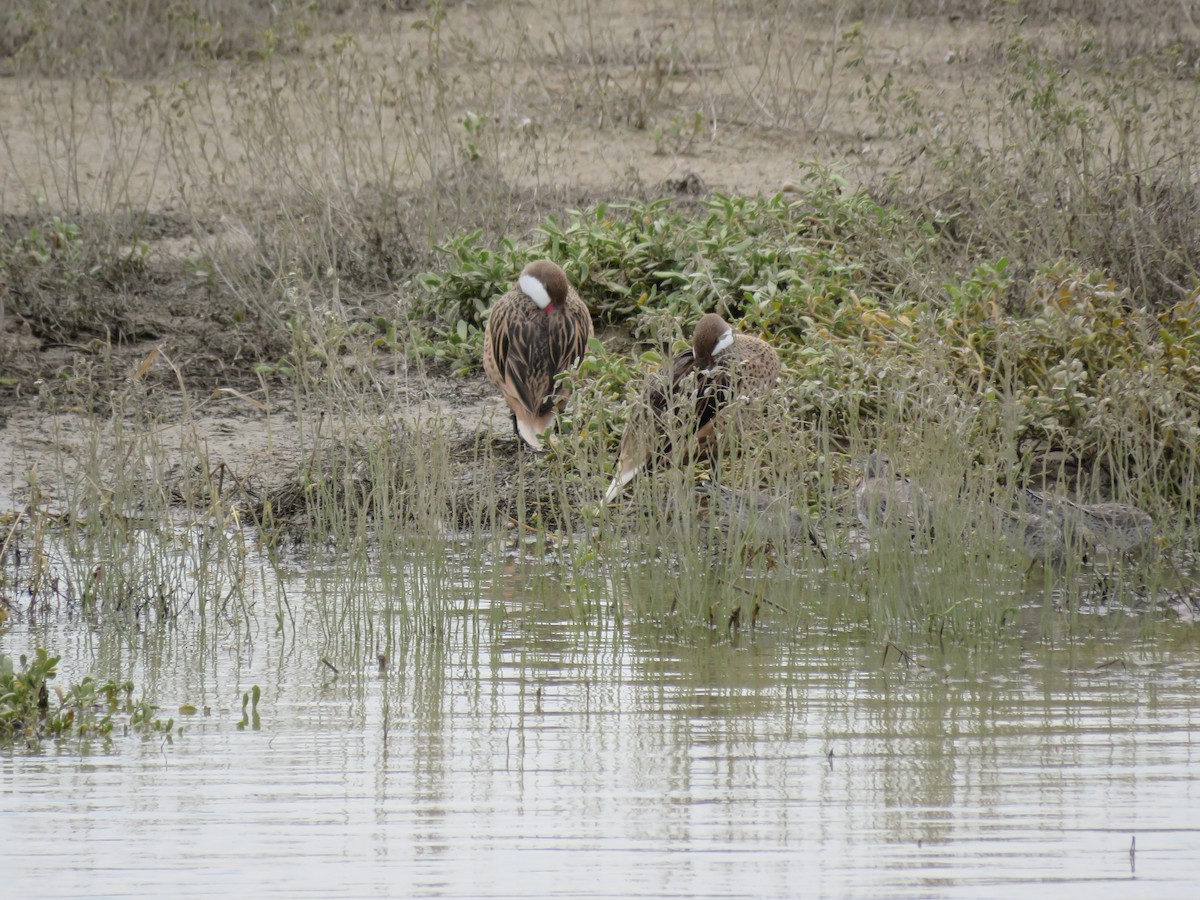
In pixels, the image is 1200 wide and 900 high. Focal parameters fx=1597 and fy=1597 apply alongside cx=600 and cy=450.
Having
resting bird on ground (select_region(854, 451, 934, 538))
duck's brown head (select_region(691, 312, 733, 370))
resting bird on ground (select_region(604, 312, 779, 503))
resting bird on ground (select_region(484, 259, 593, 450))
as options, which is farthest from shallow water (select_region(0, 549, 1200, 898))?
resting bird on ground (select_region(484, 259, 593, 450))

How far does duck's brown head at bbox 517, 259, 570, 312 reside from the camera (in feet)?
25.4

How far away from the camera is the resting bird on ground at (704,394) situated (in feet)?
19.0

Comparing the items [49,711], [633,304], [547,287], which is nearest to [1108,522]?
[547,287]

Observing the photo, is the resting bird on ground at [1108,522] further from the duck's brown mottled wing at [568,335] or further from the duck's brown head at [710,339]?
the duck's brown mottled wing at [568,335]

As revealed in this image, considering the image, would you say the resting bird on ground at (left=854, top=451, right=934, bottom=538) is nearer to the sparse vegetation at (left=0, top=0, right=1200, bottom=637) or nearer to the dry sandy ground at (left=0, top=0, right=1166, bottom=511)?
the sparse vegetation at (left=0, top=0, right=1200, bottom=637)

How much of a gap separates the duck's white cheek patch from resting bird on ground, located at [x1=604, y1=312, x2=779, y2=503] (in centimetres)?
74

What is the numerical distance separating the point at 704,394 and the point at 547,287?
6.25ft

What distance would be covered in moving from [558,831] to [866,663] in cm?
159

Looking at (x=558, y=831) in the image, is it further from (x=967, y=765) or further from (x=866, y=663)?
(x=866, y=663)

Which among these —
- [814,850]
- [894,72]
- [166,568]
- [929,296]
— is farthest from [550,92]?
[814,850]

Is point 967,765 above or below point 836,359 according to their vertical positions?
below

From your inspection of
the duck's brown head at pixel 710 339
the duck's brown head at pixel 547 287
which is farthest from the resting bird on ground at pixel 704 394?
the duck's brown head at pixel 547 287

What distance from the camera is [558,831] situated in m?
3.83

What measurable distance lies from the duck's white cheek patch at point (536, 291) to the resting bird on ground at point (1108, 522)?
8.53 feet
